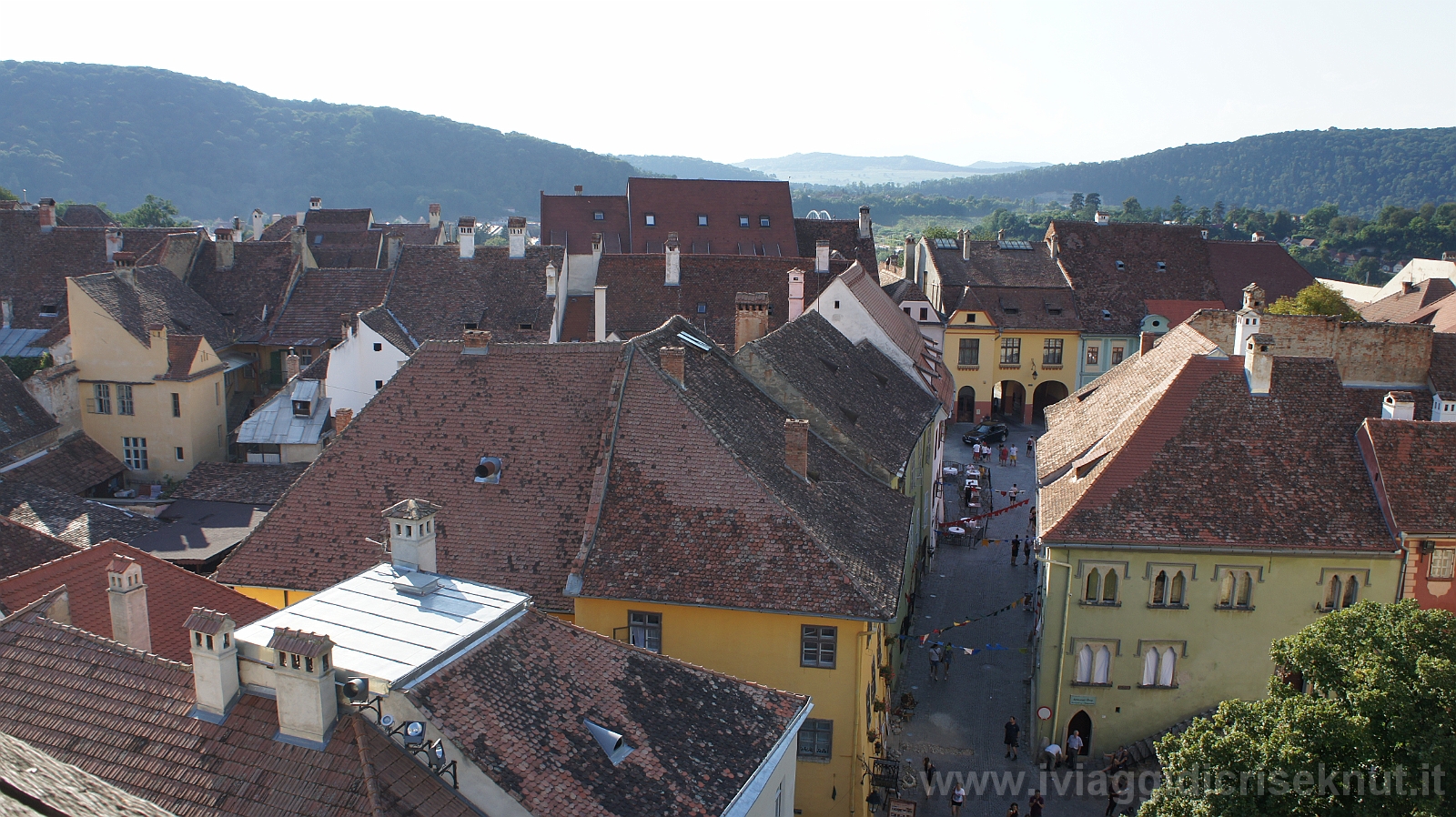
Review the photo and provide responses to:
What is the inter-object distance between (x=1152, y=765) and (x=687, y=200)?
5855 cm

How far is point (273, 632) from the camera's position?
17406 millimetres

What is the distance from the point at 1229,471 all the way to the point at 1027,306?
1779 inches

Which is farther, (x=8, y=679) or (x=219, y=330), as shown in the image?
(x=219, y=330)

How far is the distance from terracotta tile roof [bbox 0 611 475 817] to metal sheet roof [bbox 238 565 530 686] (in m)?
1.23

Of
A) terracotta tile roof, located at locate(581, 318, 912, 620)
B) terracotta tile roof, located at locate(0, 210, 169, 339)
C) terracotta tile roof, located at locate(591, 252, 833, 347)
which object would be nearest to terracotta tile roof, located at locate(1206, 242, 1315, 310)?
terracotta tile roof, located at locate(591, 252, 833, 347)

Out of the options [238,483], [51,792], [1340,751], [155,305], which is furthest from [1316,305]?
[51,792]

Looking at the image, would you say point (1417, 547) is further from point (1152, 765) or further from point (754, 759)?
point (754, 759)

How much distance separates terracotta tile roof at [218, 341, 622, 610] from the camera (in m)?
27.5

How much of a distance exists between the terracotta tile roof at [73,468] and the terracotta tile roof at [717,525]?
1125 inches

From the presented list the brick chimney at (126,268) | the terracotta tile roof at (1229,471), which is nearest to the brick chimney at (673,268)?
the brick chimney at (126,268)

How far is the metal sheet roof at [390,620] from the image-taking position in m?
17.5

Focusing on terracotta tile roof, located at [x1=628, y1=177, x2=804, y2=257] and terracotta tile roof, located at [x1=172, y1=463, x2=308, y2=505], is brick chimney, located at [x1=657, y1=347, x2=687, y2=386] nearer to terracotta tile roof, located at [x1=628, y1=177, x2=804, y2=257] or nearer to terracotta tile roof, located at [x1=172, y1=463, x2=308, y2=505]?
terracotta tile roof, located at [x1=172, y1=463, x2=308, y2=505]

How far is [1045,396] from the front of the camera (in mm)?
78250

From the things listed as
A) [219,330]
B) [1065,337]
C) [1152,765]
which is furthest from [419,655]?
[1065,337]
